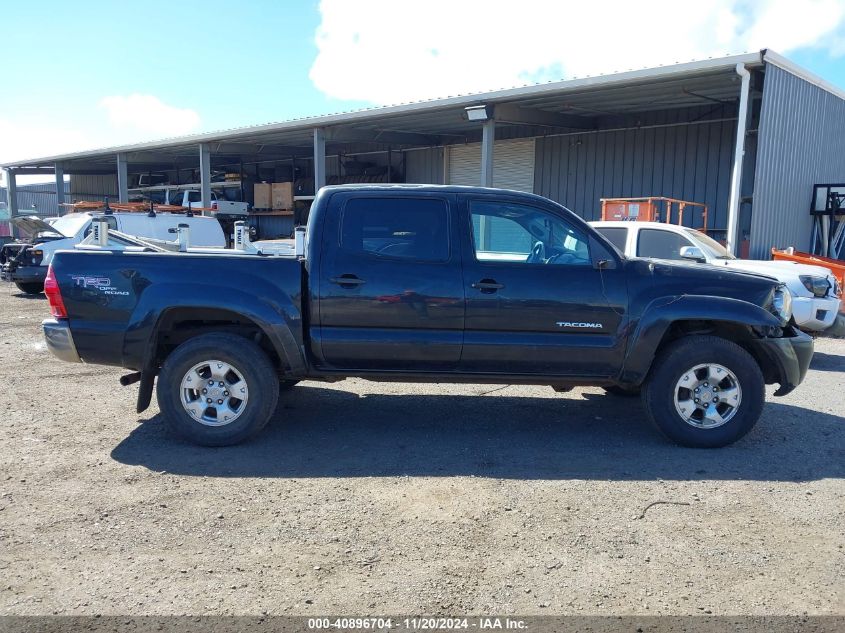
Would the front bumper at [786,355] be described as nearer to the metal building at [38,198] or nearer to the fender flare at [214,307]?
the fender flare at [214,307]

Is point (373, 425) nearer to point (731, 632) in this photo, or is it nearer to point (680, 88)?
point (731, 632)

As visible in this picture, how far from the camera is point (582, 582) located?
10.8 ft

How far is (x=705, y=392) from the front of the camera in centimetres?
520

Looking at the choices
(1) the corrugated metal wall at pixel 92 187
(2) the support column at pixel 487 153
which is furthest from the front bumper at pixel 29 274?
(1) the corrugated metal wall at pixel 92 187

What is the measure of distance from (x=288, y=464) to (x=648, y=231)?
6324mm

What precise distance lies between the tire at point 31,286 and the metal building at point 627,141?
6.96m

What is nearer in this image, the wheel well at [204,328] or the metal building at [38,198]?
the wheel well at [204,328]

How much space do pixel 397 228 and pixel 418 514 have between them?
7.19 ft

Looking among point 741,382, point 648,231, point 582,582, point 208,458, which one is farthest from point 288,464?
point 648,231

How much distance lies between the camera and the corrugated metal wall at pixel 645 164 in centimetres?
1608

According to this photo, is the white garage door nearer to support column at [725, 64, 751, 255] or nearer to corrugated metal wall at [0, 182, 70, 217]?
support column at [725, 64, 751, 255]

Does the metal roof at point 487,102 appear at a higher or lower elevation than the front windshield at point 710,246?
higher

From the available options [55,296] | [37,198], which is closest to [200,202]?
[55,296]

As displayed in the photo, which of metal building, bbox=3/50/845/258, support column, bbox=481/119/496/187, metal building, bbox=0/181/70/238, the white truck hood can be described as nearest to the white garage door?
metal building, bbox=3/50/845/258
